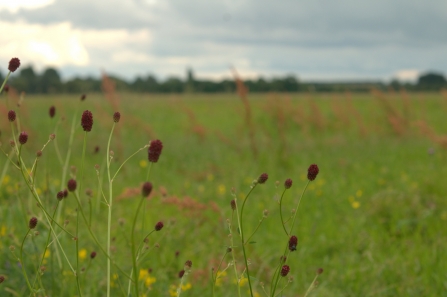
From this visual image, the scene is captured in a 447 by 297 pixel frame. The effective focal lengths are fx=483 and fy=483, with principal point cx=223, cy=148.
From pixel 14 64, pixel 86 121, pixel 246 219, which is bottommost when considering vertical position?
pixel 246 219

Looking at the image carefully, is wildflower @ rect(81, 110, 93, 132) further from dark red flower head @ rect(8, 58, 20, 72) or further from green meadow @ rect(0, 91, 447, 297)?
dark red flower head @ rect(8, 58, 20, 72)

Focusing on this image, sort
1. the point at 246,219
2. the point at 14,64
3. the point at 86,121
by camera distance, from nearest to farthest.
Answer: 1. the point at 86,121
2. the point at 14,64
3. the point at 246,219

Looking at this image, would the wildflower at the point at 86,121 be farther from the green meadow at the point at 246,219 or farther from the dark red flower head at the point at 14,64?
the dark red flower head at the point at 14,64

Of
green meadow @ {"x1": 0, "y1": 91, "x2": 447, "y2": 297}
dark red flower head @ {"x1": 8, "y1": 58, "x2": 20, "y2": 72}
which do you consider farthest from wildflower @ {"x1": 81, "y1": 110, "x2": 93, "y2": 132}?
dark red flower head @ {"x1": 8, "y1": 58, "x2": 20, "y2": 72}

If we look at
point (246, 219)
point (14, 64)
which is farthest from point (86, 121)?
point (246, 219)

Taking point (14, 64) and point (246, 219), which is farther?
point (246, 219)

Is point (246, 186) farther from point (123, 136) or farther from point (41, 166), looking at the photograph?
point (123, 136)

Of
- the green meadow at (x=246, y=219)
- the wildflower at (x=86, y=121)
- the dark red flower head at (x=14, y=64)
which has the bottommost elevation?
the green meadow at (x=246, y=219)

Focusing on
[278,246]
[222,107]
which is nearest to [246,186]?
[278,246]

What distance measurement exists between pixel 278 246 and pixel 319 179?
1799mm

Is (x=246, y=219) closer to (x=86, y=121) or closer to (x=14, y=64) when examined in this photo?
(x=14, y=64)

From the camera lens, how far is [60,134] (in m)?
8.35

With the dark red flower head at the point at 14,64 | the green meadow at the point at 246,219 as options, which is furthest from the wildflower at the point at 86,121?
the dark red flower head at the point at 14,64

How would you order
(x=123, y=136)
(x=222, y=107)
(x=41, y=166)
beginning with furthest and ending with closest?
(x=222, y=107) < (x=123, y=136) < (x=41, y=166)
